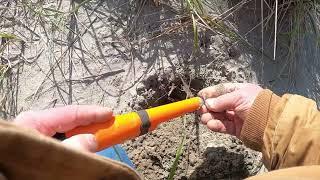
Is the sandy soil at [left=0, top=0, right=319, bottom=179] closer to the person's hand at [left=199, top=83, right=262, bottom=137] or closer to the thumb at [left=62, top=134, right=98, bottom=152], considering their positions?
the person's hand at [left=199, top=83, right=262, bottom=137]

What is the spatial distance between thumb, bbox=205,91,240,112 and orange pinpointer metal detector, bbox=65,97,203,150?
100 millimetres

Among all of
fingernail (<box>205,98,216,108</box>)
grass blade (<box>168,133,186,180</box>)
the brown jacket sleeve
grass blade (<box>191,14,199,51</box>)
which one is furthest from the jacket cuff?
grass blade (<box>191,14,199,51</box>)

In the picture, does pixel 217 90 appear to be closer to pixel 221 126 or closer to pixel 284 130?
pixel 221 126

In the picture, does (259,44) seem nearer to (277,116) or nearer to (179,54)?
(179,54)

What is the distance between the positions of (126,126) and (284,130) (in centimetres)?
42

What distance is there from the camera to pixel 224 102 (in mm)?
1386

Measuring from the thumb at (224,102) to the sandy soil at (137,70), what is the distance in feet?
0.59

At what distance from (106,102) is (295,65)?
2.21 feet

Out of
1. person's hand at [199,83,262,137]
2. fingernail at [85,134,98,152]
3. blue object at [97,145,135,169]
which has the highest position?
fingernail at [85,134,98,152]

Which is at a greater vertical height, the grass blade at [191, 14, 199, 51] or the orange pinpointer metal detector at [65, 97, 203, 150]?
the grass blade at [191, 14, 199, 51]

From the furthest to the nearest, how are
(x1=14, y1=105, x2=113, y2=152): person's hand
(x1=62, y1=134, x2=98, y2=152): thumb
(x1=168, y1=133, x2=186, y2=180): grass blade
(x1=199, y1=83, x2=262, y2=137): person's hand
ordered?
(x1=168, y1=133, x2=186, y2=180): grass blade → (x1=199, y1=83, x2=262, y2=137): person's hand → (x1=14, y1=105, x2=113, y2=152): person's hand → (x1=62, y1=134, x2=98, y2=152): thumb

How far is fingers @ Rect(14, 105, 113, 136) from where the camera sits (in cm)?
102

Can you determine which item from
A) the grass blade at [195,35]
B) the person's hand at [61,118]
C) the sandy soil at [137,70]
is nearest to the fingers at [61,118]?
the person's hand at [61,118]

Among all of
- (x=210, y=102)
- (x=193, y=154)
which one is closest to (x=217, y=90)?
(x=210, y=102)
